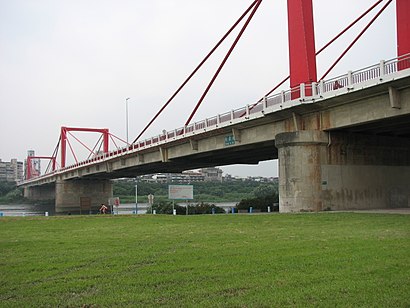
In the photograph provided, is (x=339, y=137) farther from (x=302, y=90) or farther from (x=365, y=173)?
(x=302, y=90)

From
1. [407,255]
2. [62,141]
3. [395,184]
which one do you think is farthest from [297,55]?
[62,141]

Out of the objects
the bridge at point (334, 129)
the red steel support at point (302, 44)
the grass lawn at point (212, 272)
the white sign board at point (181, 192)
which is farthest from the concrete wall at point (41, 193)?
the grass lawn at point (212, 272)

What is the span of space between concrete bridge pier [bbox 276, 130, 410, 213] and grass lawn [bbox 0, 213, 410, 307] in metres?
13.8

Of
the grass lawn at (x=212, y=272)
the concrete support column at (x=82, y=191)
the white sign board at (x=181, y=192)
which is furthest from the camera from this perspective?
the concrete support column at (x=82, y=191)

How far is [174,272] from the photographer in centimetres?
811

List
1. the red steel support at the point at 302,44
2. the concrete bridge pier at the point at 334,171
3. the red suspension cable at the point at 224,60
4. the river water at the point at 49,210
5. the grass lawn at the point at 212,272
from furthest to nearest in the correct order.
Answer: the river water at the point at 49,210 < the red suspension cable at the point at 224,60 < the red steel support at the point at 302,44 < the concrete bridge pier at the point at 334,171 < the grass lawn at the point at 212,272

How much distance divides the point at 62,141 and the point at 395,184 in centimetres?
10024

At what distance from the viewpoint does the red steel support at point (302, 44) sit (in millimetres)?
28234

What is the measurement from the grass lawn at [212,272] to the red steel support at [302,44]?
17.0 metres

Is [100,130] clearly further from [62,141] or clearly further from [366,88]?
[366,88]

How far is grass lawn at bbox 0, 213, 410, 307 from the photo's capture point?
6230 mm

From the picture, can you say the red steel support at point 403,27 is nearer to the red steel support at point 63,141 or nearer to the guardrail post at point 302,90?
the guardrail post at point 302,90

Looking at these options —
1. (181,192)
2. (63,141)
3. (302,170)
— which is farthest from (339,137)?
(63,141)

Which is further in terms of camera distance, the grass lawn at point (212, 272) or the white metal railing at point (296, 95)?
the white metal railing at point (296, 95)
